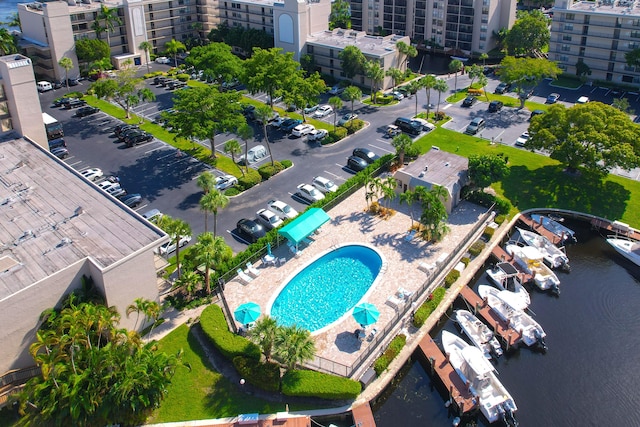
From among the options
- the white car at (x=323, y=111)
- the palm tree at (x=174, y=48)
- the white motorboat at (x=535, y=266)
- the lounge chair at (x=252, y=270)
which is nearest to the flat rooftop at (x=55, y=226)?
the lounge chair at (x=252, y=270)

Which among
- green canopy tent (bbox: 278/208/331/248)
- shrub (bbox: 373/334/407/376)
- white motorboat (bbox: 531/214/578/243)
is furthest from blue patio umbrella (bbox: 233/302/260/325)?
white motorboat (bbox: 531/214/578/243)

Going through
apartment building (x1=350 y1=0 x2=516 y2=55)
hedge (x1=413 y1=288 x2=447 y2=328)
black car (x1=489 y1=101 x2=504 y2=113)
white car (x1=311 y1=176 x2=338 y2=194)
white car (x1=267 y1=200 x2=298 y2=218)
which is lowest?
hedge (x1=413 y1=288 x2=447 y2=328)

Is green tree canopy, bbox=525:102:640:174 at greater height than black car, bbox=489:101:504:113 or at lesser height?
greater

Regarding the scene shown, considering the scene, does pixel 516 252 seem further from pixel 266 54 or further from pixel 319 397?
pixel 266 54

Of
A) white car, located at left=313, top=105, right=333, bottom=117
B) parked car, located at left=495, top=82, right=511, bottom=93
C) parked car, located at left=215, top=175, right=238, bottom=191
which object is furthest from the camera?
parked car, located at left=495, top=82, right=511, bottom=93

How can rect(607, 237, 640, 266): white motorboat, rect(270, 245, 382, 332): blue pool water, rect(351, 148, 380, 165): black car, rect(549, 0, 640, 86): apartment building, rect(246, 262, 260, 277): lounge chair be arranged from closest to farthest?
1. rect(270, 245, 382, 332): blue pool water
2. rect(246, 262, 260, 277): lounge chair
3. rect(607, 237, 640, 266): white motorboat
4. rect(351, 148, 380, 165): black car
5. rect(549, 0, 640, 86): apartment building

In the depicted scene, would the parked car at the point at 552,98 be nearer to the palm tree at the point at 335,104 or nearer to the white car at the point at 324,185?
the palm tree at the point at 335,104

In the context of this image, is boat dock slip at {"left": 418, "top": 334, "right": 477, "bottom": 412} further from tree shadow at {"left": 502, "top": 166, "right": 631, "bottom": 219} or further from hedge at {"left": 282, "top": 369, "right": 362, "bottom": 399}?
tree shadow at {"left": 502, "top": 166, "right": 631, "bottom": 219}
